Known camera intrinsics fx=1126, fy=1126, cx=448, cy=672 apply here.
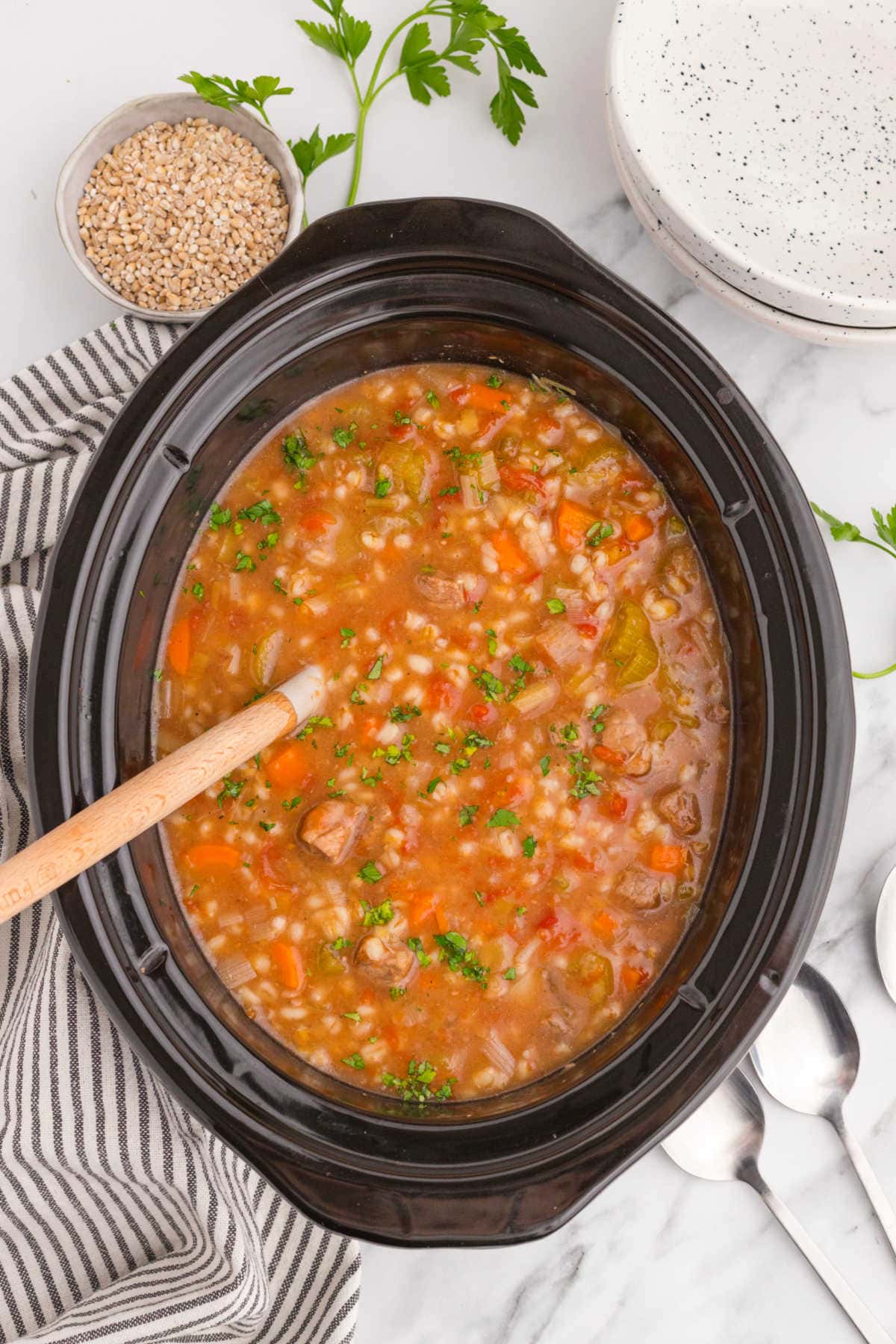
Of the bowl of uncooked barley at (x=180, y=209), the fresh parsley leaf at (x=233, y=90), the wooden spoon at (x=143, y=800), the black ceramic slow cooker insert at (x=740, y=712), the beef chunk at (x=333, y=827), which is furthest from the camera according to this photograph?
the bowl of uncooked barley at (x=180, y=209)

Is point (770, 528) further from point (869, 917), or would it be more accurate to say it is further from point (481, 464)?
point (869, 917)

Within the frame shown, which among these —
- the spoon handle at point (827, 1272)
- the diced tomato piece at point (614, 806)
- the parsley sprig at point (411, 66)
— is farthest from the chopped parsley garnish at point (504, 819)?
the parsley sprig at point (411, 66)

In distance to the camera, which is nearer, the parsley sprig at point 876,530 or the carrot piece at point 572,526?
the carrot piece at point 572,526

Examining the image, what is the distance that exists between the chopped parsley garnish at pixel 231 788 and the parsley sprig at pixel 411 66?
1.94 m

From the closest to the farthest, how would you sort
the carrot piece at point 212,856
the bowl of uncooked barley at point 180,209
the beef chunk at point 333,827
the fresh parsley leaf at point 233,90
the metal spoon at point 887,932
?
the beef chunk at point 333,827 < the carrot piece at point 212,856 < the fresh parsley leaf at point 233,90 < the bowl of uncooked barley at point 180,209 < the metal spoon at point 887,932

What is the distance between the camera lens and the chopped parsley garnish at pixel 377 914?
3500 mm

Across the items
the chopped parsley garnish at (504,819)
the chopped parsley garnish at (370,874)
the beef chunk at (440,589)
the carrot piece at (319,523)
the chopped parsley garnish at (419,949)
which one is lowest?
the chopped parsley garnish at (419,949)

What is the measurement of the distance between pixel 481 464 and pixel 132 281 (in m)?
1.35

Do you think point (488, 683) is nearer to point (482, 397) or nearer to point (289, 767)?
point (289, 767)

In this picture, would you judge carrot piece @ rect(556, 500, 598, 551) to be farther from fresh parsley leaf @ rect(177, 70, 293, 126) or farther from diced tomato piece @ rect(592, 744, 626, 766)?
A: fresh parsley leaf @ rect(177, 70, 293, 126)

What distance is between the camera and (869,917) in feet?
12.8

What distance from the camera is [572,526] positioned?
3.56 metres

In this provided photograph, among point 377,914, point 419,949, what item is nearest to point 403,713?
point 377,914

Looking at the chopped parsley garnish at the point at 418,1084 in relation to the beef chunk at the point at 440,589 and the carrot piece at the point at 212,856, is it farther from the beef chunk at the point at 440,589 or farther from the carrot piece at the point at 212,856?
the beef chunk at the point at 440,589
